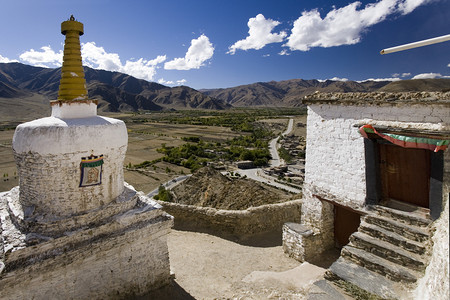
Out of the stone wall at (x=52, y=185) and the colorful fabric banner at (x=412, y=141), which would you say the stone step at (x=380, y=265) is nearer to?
the colorful fabric banner at (x=412, y=141)

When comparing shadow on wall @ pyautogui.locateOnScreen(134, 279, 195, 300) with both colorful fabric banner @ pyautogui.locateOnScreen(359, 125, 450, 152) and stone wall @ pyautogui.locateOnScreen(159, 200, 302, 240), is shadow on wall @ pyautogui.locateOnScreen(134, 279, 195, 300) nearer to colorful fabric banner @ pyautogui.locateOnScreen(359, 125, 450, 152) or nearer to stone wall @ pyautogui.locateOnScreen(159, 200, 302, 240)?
stone wall @ pyautogui.locateOnScreen(159, 200, 302, 240)

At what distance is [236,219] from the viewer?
9953 mm

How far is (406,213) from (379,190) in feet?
2.91

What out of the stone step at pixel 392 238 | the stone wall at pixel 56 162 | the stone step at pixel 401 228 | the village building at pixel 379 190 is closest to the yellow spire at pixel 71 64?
the stone wall at pixel 56 162

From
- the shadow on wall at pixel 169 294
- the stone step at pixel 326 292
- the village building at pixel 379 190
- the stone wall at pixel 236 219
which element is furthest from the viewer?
the stone wall at pixel 236 219

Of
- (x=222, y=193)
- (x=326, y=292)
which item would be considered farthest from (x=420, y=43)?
(x=222, y=193)

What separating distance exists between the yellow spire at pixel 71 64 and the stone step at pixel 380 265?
22.2 ft

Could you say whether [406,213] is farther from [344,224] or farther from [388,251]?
[344,224]

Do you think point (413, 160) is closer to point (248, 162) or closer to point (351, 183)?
point (351, 183)

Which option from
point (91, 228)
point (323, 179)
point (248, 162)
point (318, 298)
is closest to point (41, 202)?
point (91, 228)

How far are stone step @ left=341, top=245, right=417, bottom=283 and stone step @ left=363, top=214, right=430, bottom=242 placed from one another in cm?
77

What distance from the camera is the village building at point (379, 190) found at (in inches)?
188

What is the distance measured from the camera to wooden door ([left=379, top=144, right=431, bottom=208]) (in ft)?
19.6

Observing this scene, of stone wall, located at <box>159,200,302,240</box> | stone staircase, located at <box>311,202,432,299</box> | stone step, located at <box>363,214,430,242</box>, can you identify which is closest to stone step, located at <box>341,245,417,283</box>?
stone staircase, located at <box>311,202,432,299</box>
